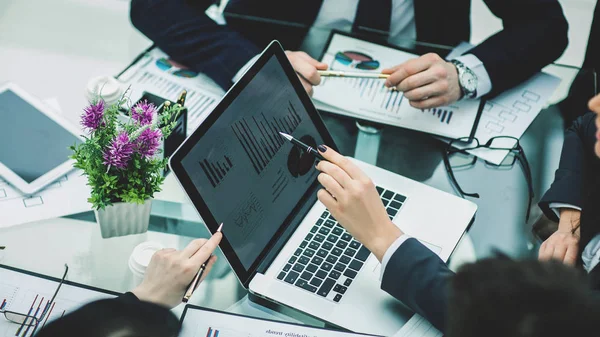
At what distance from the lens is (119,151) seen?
975 millimetres

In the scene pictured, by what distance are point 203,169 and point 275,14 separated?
794 mm

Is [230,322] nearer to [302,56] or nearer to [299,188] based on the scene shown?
[299,188]

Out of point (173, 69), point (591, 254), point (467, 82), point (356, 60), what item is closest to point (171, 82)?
point (173, 69)

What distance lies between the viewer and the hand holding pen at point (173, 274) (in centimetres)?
96

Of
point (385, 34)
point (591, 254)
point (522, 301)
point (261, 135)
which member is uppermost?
point (522, 301)

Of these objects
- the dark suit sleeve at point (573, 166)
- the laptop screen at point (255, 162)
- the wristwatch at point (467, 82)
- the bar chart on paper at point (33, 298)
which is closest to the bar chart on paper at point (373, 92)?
the wristwatch at point (467, 82)

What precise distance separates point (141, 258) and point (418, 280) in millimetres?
461

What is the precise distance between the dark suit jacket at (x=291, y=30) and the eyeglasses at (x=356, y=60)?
0.15 m

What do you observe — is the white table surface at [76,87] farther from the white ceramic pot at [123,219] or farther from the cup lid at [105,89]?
the cup lid at [105,89]

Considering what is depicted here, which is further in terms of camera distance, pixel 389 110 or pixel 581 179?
pixel 389 110

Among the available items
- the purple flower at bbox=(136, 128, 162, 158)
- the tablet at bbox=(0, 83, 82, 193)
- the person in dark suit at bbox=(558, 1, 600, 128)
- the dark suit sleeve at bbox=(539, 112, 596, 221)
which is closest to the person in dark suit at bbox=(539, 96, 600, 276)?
the dark suit sleeve at bbox=(539, 112, 596, 221)

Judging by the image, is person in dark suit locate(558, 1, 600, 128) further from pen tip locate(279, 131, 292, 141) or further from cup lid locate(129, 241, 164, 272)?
cup lid locate(129, 241, 164, 272)

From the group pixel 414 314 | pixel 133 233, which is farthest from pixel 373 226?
pixel 133 233

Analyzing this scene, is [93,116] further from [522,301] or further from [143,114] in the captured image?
[522,301]
